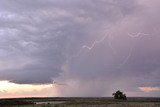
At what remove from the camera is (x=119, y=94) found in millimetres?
136250
